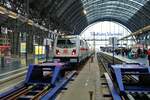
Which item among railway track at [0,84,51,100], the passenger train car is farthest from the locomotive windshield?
railway track at [0,84,51,100]

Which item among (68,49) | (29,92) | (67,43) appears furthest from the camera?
(67,43)

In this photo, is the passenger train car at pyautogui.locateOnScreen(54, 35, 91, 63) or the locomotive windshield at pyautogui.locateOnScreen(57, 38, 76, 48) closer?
the passenger train car at pyautogui.locateOnScreen(54, 35, 91, 63)

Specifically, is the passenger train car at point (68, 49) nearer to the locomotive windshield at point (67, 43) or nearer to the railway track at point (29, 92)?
the locomotive windshield at point (67, 43)

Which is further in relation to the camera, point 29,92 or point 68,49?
point 68,49

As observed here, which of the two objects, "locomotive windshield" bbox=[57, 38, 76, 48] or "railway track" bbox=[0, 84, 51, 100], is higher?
"locomotive windshield" bbox=[57, 38, 76, 48]

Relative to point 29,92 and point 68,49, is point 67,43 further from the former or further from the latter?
point 29,92


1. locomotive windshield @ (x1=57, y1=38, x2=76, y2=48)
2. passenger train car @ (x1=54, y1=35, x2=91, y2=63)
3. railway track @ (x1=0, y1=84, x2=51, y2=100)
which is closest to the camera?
railway track @ (x1=0, y1=84, x2=51, y2=100)

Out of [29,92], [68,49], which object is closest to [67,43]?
[68,49]

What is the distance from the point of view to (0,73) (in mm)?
23094

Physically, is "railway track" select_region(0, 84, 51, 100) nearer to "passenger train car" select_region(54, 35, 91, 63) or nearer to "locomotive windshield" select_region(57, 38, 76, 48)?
"passenger train car" select_region(54, 35, 91, 63)

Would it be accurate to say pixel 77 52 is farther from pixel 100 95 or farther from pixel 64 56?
pixel 100 95

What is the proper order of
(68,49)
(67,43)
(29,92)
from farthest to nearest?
1. (67,43)
2. (68,49)
3. (29,92)

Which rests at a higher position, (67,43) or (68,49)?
(67,43)

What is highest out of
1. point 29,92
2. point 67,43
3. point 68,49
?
point 67,43
